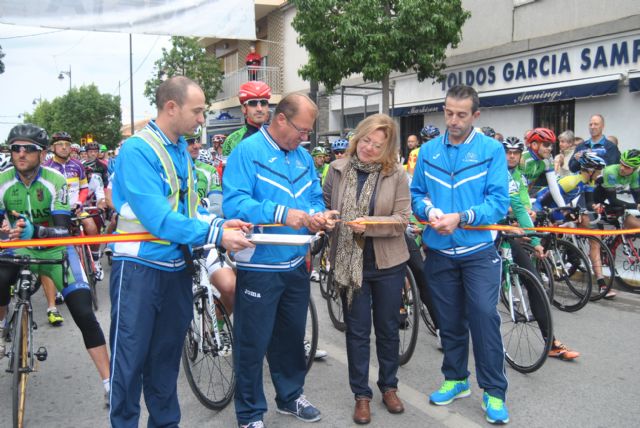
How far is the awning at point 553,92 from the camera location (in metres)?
12.7

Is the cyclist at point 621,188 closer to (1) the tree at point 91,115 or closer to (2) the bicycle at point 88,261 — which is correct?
(2) the bicycle at point 88,261

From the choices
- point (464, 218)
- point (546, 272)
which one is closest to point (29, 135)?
point (464, 218)

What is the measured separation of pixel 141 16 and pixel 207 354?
3215mm

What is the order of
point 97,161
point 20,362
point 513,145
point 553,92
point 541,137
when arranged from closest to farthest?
point 20,362 → point 513,145 → point 541,137 → point 97,161 → point 553,92

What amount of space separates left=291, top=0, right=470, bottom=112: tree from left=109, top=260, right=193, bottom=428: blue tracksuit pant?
1229cm

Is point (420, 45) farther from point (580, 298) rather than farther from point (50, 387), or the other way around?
point (50, 387)

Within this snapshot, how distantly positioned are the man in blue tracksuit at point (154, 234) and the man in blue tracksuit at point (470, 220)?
154cm

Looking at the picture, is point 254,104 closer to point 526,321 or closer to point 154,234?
point 154,234

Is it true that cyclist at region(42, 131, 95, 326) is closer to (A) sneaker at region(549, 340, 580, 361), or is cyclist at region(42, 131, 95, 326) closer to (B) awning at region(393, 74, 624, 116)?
(A) sneaker at region(549, 340, 580, 361)

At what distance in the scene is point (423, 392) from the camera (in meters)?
4.43

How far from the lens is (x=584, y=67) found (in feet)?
44.0

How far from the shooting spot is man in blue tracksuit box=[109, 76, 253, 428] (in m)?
2.89

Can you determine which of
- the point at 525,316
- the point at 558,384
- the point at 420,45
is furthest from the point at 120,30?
the point at 420,45

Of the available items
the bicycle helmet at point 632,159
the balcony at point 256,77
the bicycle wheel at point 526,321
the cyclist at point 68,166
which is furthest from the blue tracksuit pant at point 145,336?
the balcony at point 256,77
